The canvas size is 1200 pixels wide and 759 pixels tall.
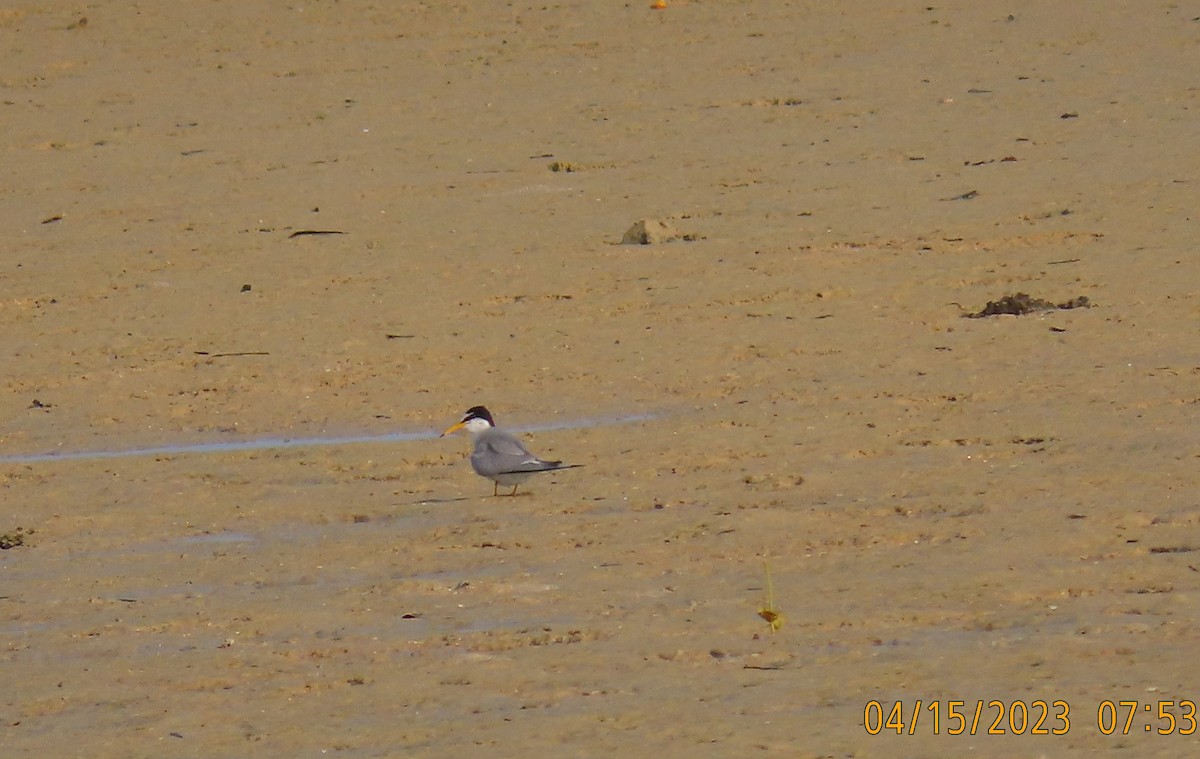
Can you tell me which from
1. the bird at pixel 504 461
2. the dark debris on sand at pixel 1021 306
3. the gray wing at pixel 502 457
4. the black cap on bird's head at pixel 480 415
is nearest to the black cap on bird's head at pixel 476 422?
the black cap on bird's head at pixel 480 415

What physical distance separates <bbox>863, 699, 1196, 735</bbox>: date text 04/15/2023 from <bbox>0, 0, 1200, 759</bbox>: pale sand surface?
45 mm

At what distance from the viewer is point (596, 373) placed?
9070 millimetres

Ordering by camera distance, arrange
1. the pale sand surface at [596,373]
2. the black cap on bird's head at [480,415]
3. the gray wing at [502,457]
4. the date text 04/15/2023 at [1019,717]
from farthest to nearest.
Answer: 1. the black cap on bird's head at [480,415]
2. the gray wing at [502,457]
3. the pale sand surface at [596,373]
4. the date text 04/15/2023 at [1019,717]

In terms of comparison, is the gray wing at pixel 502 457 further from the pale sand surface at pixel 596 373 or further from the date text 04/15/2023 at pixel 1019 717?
the date text 04/15/2023 at pixel 1019 717

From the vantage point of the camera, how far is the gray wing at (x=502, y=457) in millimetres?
7195

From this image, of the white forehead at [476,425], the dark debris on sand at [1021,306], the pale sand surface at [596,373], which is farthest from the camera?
the dark debris on sand at [1021,306]

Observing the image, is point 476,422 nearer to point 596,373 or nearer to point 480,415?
point 480,415

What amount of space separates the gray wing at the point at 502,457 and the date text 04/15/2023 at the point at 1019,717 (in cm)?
242

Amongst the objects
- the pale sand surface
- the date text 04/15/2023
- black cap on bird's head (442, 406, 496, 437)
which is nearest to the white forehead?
black cap on bird's head (442, 406, 496, 437)

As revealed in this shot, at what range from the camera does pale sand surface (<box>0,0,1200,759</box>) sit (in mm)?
5449

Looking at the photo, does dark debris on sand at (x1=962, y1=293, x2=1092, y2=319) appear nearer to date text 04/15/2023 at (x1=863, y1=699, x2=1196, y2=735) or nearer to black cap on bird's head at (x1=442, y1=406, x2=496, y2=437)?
black cap on bird's head at (x1=442, y1=406, x2=496, y2=437)

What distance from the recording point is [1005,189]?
11.5 meters

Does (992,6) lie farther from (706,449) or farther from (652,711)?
(652,711)

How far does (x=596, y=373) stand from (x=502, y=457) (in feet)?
6.27
